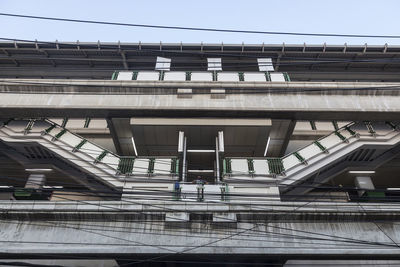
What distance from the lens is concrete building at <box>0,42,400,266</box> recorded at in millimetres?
10836

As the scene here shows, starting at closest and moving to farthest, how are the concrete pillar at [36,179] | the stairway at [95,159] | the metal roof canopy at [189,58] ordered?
1. the stairway at [95,159]
2. the concrete pillar at [36,179]
3. the metal roof canopy at [189,58]

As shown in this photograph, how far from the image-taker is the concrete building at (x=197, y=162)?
10836 millimetres

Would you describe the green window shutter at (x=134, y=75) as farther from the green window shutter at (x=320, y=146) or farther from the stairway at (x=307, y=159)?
the green window shutter at (x=320, y=146)

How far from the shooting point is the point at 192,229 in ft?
36.5

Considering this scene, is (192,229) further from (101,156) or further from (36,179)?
(36,179)

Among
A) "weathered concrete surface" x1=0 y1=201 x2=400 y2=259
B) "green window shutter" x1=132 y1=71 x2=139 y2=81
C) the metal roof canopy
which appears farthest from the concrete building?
"green window shutter" x1=132 y1=71 x2=139 y2=81

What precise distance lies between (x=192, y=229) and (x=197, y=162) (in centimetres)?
783

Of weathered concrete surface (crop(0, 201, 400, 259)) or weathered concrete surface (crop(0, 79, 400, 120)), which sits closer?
weathered concrete surface (crop(0, 201, 400, 259))

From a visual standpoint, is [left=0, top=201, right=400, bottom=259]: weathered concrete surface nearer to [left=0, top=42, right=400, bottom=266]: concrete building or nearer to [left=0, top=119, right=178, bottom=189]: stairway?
[left=0, top=42, right=400, bottom=266]: concrete building

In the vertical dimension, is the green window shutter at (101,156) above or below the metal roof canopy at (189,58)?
below

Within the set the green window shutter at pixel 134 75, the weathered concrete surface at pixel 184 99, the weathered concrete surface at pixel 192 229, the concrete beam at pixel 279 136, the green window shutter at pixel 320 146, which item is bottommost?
the weathered concrete surface at pixel 192 229

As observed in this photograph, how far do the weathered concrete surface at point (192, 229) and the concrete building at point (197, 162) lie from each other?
4 cm

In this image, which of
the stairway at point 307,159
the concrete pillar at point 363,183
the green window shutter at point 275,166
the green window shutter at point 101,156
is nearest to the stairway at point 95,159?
the green window shutter at point 101,156

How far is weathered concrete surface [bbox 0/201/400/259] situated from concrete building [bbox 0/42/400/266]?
43 mm
